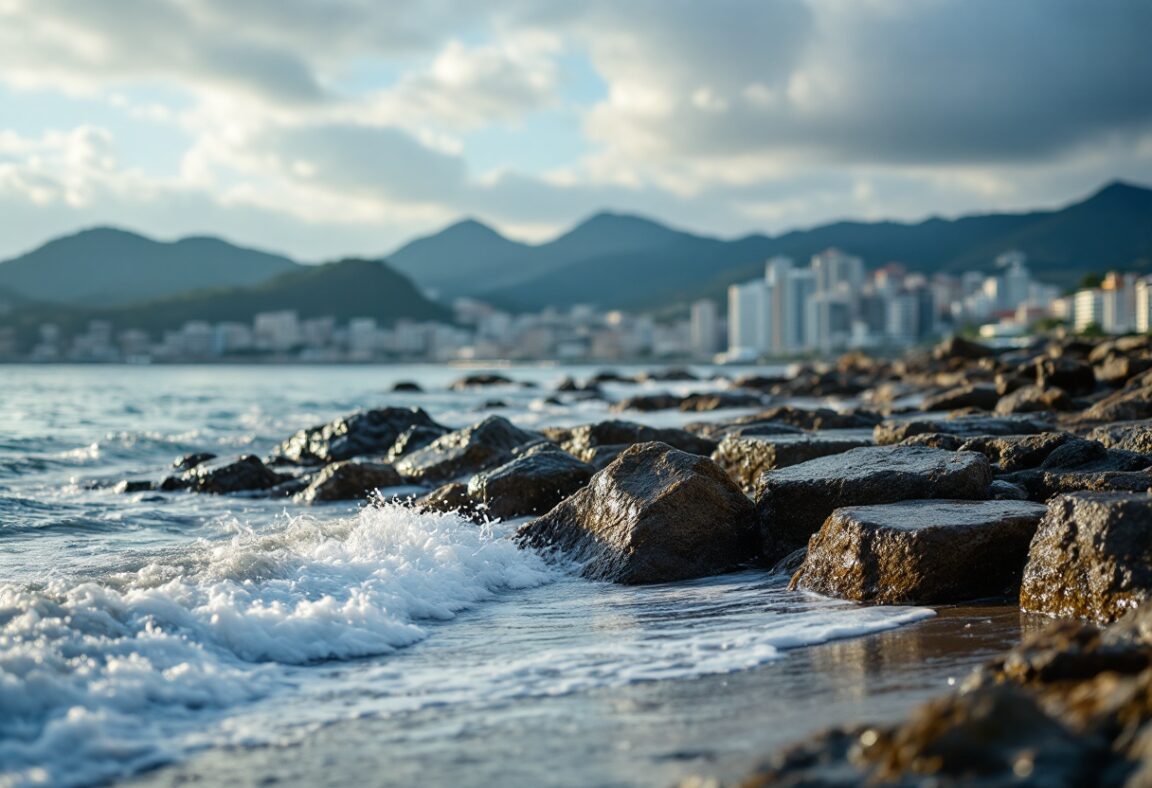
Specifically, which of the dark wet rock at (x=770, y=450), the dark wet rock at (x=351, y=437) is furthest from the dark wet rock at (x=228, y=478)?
the dark wet rock at (x=770, y=450)

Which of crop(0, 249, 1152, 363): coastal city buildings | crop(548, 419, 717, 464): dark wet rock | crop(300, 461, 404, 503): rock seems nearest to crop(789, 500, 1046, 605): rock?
crop(548, 419, 717, 464): dark wet rock

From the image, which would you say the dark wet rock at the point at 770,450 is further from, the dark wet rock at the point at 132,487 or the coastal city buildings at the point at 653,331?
the coastal city buildings at the point at 653,331

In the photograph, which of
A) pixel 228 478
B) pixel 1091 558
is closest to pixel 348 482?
pixel 228 478

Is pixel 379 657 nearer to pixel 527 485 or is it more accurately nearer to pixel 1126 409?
pixel 527 485

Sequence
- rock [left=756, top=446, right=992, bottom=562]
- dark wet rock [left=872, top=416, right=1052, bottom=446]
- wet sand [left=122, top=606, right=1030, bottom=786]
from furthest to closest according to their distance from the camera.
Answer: dark wet rock [left=872, top=416, right=1052, bottom=446] → rock [left=756, top=446, right=992, bottom=562] → wet sand [left=122, top=606, right=1030, bottom=786]

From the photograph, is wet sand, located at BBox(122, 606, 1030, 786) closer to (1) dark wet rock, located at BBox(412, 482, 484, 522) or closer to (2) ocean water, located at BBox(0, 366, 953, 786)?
(2) ocean water, located at BBox(0, 366, 953, 786)

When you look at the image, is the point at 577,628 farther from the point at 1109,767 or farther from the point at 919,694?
the point at 1109,767
